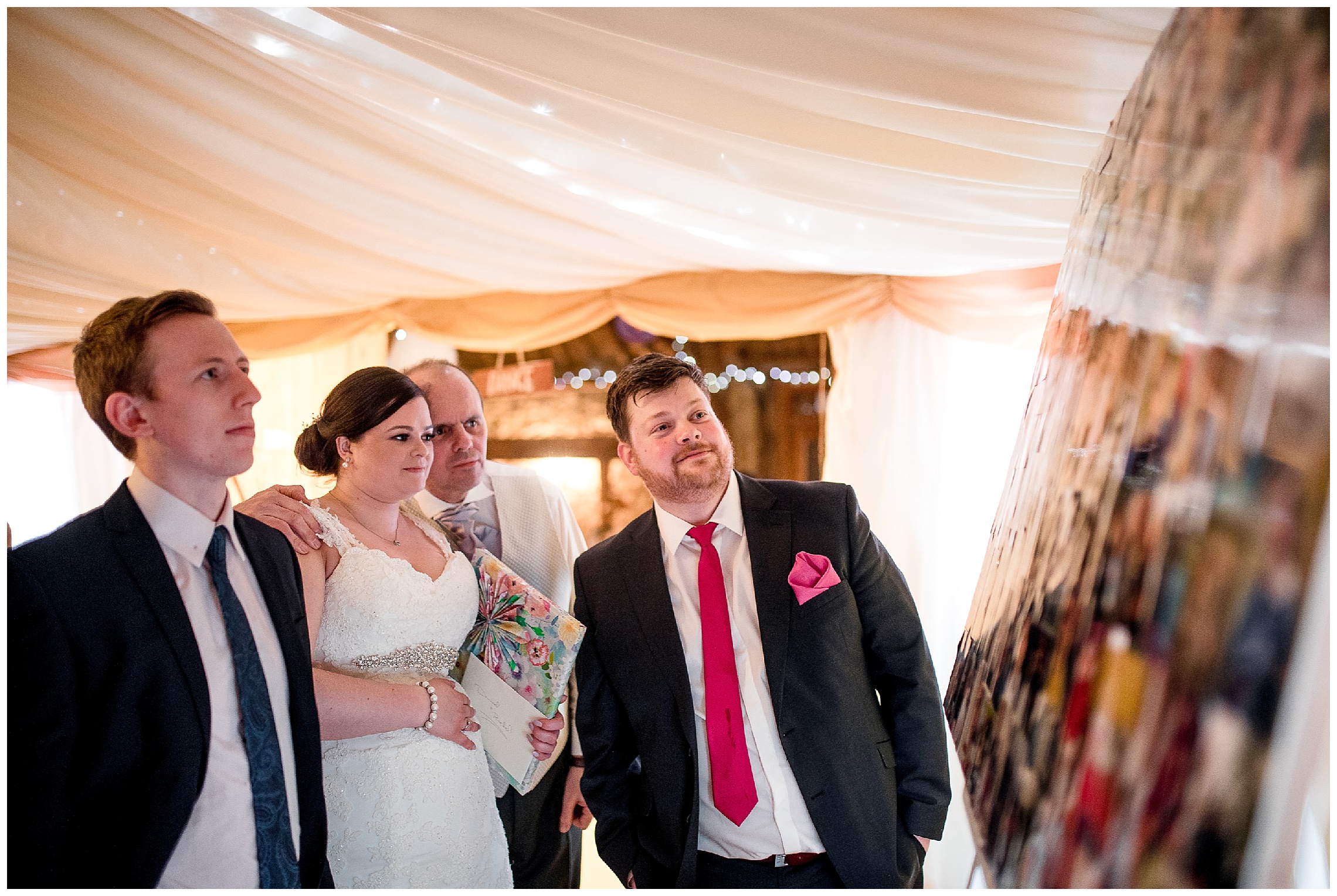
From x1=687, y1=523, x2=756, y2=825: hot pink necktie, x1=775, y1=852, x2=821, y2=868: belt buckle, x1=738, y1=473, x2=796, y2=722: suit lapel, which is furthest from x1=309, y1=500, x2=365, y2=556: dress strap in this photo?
x1=775, y1=852, x2=821, y2=868: belt buckle

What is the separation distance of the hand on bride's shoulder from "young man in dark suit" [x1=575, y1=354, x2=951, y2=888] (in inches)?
27.0

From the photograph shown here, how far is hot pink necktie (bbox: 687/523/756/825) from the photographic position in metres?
1.83

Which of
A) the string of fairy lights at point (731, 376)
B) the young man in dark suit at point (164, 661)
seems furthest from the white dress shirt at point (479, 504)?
the string of fairy lights at point (731, 376)

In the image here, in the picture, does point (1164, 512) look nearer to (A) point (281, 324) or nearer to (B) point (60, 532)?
(B) point (60, 532)

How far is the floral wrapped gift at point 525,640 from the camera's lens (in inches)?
75.4

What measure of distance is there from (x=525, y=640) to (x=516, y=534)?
2.28ft

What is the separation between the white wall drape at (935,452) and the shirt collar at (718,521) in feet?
→ 6.16

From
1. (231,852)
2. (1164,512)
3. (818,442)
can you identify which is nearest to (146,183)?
(231,852)

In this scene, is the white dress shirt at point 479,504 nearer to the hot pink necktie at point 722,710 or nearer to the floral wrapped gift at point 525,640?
the floral wrapped gift at point 525,640

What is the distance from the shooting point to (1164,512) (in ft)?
2.80

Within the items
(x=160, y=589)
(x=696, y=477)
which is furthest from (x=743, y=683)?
(x=160, y=589)

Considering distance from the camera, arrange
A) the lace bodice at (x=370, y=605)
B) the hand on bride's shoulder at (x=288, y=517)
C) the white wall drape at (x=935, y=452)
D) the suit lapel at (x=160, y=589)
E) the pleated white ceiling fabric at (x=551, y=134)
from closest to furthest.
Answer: the suit lapel at (x=160, y=589) → the pleated white ceiling fabric at (x=551, y=134) → the hand on bride's shoulder at (x=288, y=517) → the lace bodice at (x=370, y=605) → the white wall drape at (x=935, y=452)

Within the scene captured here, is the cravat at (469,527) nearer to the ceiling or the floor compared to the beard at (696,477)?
nearer to the floor

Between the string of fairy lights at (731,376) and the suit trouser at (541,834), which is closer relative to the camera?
the suit trouser at (541,834)
